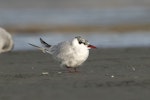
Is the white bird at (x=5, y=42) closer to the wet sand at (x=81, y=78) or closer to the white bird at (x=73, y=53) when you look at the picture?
the wet sand at (x=81, y=78)

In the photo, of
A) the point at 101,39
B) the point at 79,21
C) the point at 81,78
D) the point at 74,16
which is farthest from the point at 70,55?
the point at 74,16

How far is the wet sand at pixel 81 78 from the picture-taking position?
9.04 metres

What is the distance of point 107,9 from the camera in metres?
29.4

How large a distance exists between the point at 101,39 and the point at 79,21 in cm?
548

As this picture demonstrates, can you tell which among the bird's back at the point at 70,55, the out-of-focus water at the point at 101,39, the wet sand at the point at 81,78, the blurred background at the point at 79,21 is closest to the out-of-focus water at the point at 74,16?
the blurred background at the point at 79,21

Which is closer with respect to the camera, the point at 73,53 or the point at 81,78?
the point at 81,78

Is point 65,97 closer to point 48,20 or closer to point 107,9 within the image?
point 48,20

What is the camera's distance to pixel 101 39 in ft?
60.4

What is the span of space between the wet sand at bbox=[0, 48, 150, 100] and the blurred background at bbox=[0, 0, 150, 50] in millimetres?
2766

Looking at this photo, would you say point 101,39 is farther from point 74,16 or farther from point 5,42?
point 74,16

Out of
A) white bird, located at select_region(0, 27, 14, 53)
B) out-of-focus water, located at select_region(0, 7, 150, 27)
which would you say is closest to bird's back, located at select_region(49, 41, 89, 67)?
white bird, located at select_region(0, 27, 14, 53)

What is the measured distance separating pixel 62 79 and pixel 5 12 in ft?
58.0

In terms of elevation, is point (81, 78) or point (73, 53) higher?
point (73, 53)

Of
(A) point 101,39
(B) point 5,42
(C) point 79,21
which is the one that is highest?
(C) point 79,21
